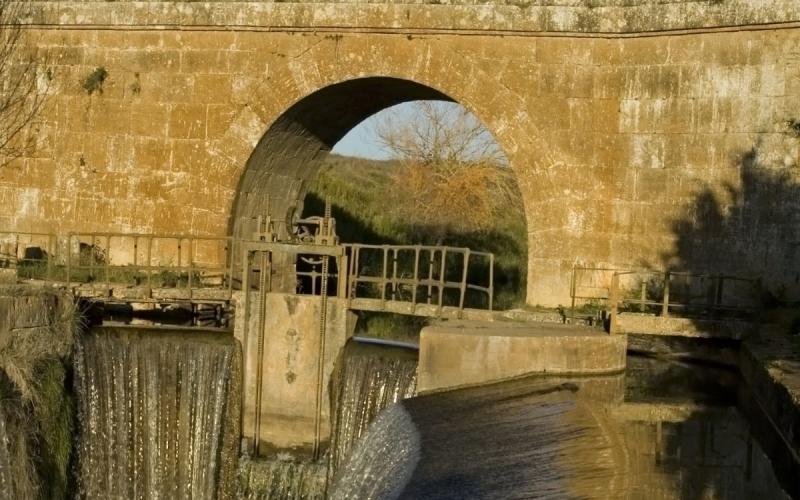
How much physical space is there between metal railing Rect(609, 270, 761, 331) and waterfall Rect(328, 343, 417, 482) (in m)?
2.56

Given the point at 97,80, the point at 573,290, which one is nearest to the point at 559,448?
the point at 573,290

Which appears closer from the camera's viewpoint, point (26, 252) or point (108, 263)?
point (108, 263)

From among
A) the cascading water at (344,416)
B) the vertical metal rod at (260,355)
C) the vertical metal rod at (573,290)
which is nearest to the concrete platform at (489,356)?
the cascading water at (344,416)

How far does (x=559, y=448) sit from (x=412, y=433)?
4.31 ft

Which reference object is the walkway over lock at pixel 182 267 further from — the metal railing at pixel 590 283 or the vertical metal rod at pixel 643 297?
the vertical metal rod at pixel 643 297

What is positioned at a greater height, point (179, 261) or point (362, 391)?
point (179, 261)

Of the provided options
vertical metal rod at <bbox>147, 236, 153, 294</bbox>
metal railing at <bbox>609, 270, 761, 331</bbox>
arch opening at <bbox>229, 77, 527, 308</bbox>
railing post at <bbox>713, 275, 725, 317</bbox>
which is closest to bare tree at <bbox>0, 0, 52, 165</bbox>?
vertical metal rod at <bbox>147, 236, 153, 294</bbox>

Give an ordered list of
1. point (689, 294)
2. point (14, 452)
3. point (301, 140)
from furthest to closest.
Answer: point (301, 140) < point (689, 294) < point (14, 452)

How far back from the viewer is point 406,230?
28.8 m

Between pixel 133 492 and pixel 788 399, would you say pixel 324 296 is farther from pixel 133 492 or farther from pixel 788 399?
pixel 788 399

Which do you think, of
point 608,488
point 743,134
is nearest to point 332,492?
point 608,488

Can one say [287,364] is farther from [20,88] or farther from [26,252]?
[20,88]

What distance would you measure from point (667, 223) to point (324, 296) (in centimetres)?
Answer: 420

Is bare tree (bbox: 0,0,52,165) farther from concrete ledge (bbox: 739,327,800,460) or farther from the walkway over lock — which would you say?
concrete ledge (bbox: 739,327,800,460)
